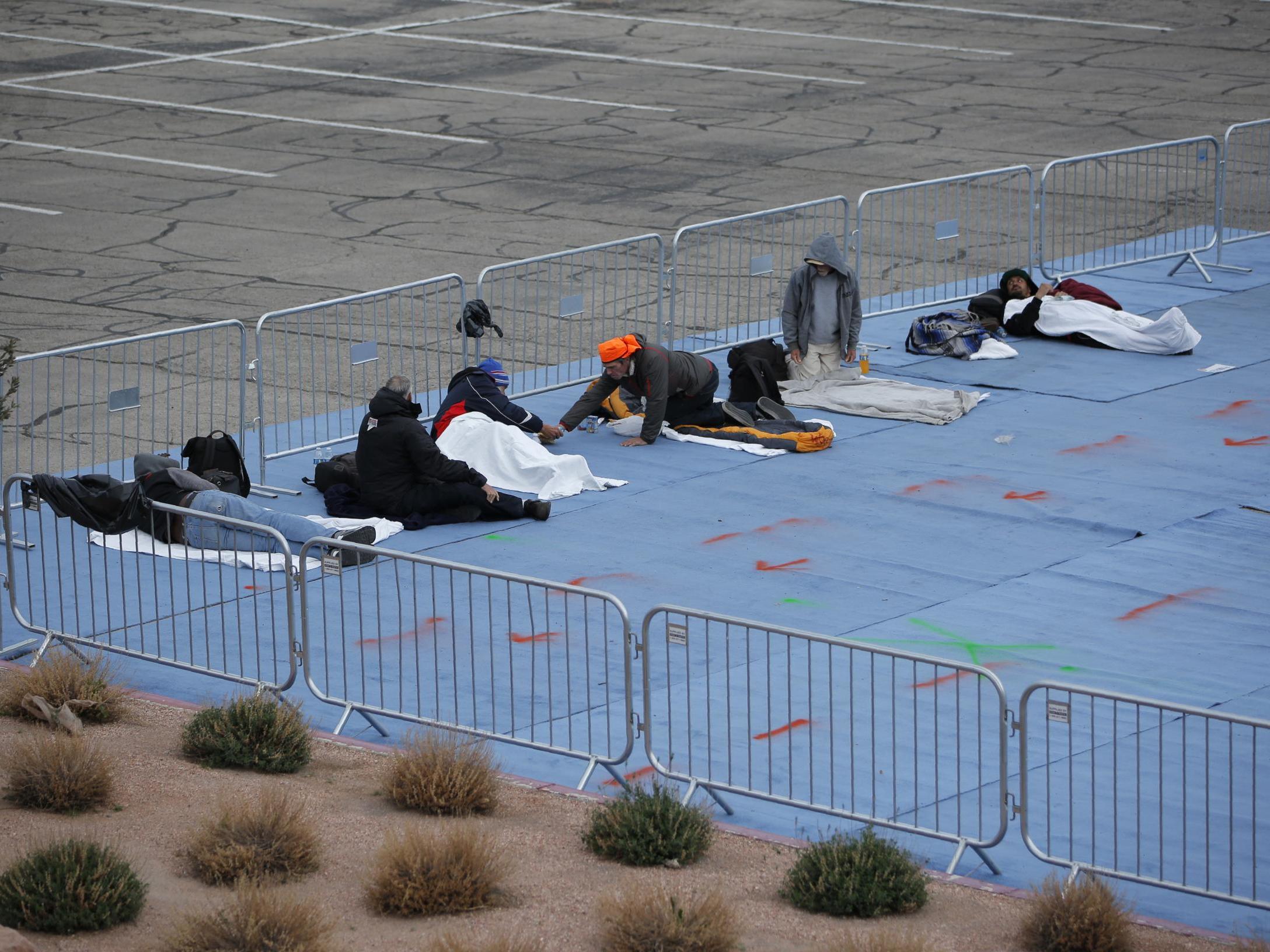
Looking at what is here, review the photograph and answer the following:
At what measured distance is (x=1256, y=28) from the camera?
39.6 m

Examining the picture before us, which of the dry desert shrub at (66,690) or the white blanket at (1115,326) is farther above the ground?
the white blanket at (1115,326)

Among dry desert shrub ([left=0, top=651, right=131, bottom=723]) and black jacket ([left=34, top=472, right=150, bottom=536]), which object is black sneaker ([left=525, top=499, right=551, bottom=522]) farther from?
dry desert shrub ([left=0, top=651, right=131, bottom=723])

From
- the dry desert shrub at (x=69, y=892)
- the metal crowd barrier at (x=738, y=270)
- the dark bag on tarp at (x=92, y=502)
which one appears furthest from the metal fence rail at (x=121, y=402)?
the dry desert shrub at (x=69, y=892)

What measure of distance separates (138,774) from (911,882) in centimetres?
384

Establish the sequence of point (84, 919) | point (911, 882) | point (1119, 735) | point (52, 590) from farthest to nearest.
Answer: point (52, 590), point (1119, 735), point (911, 882), point (84, 919)

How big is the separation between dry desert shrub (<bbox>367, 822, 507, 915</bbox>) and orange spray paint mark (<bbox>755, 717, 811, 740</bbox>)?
8.42 feet

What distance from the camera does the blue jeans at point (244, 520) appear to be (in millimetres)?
12578

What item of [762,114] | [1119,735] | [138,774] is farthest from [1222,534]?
[762,114]

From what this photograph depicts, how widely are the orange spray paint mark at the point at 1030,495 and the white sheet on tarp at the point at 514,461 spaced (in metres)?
2.97

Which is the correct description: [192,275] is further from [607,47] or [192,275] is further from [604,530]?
[607,47]

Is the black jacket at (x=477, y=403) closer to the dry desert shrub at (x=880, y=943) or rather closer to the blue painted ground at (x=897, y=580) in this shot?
the blue painted ground at (x=897, y=580)

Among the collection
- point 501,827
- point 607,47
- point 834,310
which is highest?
point 607,47

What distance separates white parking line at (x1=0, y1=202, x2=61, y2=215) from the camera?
24.2 m

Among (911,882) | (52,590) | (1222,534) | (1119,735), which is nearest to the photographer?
(911,882)
